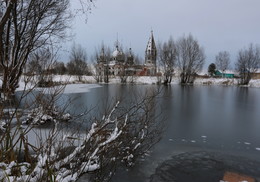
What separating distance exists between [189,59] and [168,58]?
441 cm

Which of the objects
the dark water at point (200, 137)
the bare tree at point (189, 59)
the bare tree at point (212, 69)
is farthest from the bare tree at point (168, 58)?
the dark water at point (200, 137)

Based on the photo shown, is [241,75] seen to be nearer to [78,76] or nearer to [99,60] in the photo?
[99,60]

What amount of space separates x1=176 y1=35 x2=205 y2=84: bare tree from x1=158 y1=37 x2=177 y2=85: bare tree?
1590mm

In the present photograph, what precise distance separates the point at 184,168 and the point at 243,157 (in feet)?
6.33

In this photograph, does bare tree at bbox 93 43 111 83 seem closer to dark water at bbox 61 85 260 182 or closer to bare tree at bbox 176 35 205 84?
bare tree at bbox 176 35 205 84

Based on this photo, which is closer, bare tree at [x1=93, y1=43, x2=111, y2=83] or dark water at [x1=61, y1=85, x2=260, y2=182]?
dark water at [x1=61, y1=85, x2=260, y2=182]

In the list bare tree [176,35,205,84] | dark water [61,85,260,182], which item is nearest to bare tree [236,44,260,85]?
bare tree [176,35,205,84]

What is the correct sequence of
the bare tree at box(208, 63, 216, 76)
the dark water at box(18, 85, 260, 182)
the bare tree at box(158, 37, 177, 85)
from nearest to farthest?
the dark water at box(18, 85, 260, 182), the bare tree at box(158, 37, 177, 85), the bare tree at box(208, 63, 216, 76)

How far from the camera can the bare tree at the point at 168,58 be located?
41094 mm

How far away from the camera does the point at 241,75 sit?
4616 centimetres

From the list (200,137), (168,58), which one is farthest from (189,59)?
(200,137)

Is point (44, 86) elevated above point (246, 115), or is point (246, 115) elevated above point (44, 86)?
point (44, 86)

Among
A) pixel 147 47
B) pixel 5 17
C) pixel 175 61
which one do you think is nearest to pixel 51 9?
pixel 5 17

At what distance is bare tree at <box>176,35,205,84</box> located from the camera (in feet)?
141
